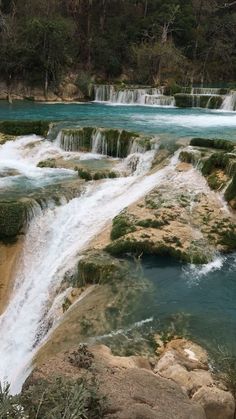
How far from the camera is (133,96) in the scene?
30.4m

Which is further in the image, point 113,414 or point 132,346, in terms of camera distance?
point 132,346

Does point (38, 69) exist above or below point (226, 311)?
above

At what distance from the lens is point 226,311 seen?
8016mm

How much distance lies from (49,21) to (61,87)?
4108mm

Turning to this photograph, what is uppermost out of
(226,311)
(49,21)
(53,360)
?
(49,21)

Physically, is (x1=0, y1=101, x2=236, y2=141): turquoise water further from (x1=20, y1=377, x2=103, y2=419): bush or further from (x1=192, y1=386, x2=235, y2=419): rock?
(x1=20, y1=377, x2=103, y2=419): bush

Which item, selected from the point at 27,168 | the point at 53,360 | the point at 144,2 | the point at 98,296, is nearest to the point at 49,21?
the point at 144,2

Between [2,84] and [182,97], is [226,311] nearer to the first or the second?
[182,97]

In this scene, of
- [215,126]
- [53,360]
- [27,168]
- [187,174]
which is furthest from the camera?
[215,126]

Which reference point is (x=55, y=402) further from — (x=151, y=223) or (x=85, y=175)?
(x=85, y=175)

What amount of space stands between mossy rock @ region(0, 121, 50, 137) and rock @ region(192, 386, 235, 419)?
15.4 m

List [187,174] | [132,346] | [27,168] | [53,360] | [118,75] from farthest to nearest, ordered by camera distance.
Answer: [118,75] < [27,168] < [187,174] < [132,346] < [53,360]

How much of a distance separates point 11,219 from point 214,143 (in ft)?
23.2

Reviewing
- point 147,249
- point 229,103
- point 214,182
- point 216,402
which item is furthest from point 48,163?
point 229,103
